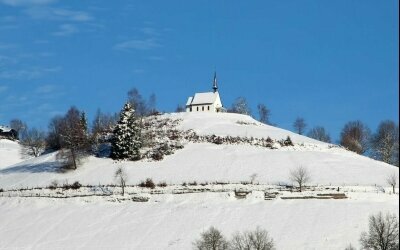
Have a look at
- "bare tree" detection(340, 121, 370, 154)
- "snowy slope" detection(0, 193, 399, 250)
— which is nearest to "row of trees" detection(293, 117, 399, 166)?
"bare tree" detection(340, 121, 370, 154)

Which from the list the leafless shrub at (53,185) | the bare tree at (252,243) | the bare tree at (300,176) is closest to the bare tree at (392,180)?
the bare tree at (300,176)

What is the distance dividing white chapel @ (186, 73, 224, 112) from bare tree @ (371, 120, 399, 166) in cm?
2928

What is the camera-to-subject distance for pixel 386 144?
11400cm

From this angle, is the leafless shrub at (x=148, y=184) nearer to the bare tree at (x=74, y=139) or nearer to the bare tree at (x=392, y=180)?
the bare tree at (x=74, y=139)

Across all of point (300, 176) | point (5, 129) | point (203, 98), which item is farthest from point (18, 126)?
point (300, 176)

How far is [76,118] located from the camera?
99.4 meters

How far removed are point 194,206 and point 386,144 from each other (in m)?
55.3

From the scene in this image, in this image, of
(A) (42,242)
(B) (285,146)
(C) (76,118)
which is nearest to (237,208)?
(A) (42,242)

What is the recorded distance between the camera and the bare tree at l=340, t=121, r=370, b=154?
11144 centimetres

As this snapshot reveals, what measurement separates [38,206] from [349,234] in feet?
105

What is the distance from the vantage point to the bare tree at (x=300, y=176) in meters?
72.3

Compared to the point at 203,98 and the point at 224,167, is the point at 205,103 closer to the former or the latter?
the point at 203,98

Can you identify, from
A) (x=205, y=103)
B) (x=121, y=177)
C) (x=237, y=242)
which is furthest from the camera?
(x=205, y=103)

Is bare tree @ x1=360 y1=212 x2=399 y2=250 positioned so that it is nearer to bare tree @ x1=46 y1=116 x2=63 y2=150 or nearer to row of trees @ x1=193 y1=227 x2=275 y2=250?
row of trees @ x1=193 y1=227 x2=275 y2=250
